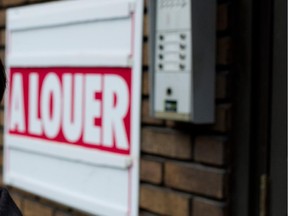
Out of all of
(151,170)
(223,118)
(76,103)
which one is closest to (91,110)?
(76,103)

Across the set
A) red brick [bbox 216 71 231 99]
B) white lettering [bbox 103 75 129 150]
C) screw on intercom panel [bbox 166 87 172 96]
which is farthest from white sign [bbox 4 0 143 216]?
red brick [bbox 216 71 231 99]

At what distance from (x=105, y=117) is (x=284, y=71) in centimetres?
95

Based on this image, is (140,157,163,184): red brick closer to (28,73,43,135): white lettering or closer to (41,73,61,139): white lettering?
(41,73,61,139): white lettering

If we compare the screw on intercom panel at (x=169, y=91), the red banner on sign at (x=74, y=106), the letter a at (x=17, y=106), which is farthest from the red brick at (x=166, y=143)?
the letter a at (x=17, y=106)

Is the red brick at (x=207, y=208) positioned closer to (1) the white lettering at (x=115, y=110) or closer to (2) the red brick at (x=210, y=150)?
(2) the red brick at (x=210, y=150)

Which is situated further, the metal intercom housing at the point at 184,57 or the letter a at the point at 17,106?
the letter a at the point at 17,106

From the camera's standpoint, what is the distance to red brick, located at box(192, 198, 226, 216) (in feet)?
8.18

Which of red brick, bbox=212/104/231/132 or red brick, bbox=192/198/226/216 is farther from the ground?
red brick, bbox=212/104/231/132

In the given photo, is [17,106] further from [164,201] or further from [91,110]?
[164,201]

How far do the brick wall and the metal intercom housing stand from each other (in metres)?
0.04

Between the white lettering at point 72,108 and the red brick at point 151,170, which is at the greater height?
the white lettering at point 72,108

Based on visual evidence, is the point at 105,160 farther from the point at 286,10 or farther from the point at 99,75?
the point at 286,10

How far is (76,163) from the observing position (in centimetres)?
323

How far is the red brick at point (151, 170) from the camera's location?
278 centimetres
